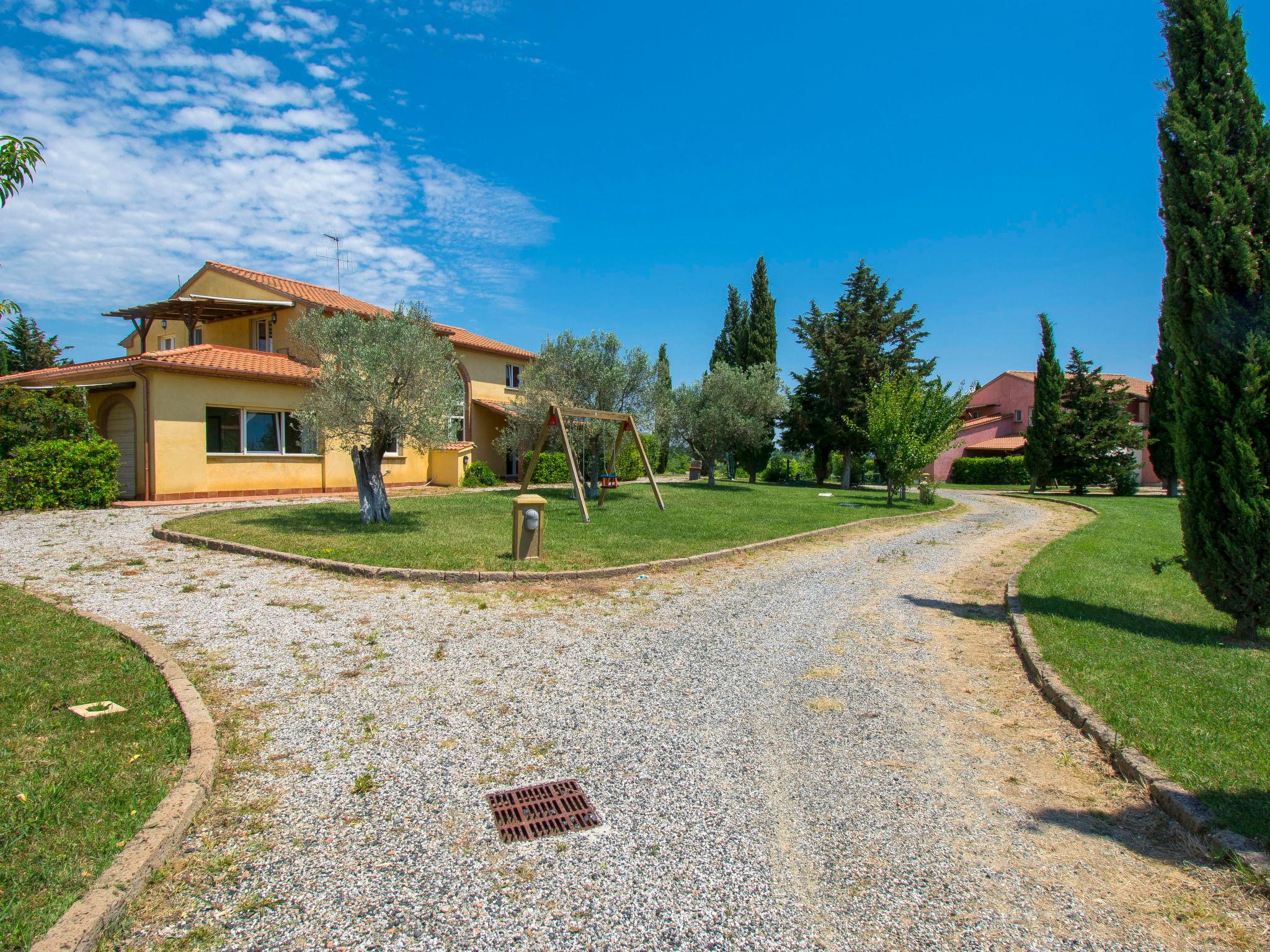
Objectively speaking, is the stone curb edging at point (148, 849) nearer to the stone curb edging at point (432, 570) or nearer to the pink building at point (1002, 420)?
the stone curb edging at point (432, 570)

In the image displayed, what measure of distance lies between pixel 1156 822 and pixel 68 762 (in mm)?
5667

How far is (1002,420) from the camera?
47781 millimetres

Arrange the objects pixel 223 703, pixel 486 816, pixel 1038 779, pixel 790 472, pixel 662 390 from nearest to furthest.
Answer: pixel 486 816 < pixel 1038 779 < pixel 223 703 < pixel 662 390 < pixel 790 472

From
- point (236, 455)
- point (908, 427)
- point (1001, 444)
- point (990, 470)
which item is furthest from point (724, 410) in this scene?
point (1001, 444)

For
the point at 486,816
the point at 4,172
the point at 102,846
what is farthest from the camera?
the point at 4,172

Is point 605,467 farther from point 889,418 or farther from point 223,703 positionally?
point 223,703

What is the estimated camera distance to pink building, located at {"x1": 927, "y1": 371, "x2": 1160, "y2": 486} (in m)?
42.6

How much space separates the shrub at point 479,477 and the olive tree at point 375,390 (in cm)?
1039

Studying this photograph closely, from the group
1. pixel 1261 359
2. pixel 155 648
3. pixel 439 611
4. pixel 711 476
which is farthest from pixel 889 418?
pixel 155 648

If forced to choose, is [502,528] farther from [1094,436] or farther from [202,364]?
[1094,436]

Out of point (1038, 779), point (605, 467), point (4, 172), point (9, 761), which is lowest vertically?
point (1038, 779)

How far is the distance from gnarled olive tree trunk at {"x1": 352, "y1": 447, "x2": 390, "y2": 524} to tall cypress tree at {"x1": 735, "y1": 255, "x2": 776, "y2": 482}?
2640 cm

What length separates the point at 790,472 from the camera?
40.7 meters

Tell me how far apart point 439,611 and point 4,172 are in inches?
194
